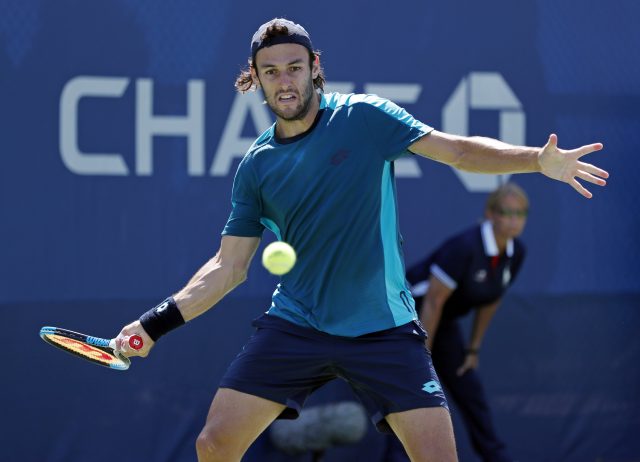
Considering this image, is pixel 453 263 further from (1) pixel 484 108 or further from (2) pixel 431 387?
(2) pixel 431 387

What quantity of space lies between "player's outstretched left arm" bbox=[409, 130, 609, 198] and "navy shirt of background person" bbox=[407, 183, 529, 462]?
1.96 m

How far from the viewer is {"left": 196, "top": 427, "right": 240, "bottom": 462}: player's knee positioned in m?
3.80

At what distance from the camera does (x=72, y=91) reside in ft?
18.3

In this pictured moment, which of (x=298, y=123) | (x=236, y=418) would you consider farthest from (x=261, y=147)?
(x=236, y=418)

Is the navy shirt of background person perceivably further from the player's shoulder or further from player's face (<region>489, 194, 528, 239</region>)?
the player's shoulder

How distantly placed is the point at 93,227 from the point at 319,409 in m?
1.45

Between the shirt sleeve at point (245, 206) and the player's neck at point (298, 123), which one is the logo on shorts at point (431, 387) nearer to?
the shirt sleeve at point (245, 206)

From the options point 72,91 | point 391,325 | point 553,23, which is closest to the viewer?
point 391,325

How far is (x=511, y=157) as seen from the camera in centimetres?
365

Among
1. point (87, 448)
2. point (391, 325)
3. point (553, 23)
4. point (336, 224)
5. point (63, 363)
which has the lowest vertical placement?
point (87, 448)

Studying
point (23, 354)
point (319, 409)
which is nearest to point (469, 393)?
point (319, 409)

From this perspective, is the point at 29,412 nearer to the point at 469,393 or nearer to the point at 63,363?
the point at 63,363

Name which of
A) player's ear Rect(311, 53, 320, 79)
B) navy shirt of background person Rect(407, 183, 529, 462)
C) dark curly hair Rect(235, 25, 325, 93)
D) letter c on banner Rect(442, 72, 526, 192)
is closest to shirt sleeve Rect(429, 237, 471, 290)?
navy shirt of background person Rect(407, 183, 529, 462)

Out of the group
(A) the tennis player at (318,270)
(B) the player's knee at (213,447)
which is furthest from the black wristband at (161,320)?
(B) the player's knee at (213,447)
